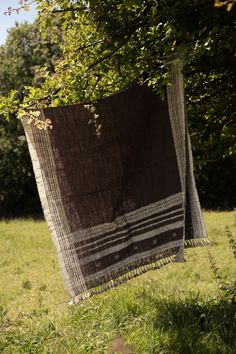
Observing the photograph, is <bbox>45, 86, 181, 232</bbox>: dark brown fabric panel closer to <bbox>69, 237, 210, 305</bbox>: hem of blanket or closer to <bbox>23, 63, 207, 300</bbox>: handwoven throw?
<bbox>23, 63, 207, 300</bbox>: handwoven throw

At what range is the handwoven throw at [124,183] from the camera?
3416mm

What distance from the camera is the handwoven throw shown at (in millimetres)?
3416

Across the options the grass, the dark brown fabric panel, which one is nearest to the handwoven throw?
the dark brown fabric panel

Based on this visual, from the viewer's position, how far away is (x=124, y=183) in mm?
3615

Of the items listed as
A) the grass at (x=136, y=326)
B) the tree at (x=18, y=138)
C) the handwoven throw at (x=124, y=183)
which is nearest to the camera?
the handwoven throw at (x=124, y=183)

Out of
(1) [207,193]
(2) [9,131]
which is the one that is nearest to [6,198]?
(2) [9,131]

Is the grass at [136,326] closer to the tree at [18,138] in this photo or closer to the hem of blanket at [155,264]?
the hem of blanket at [155,264]

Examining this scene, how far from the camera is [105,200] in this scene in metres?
3.55

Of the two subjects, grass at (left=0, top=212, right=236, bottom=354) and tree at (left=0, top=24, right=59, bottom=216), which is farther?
tree at (left=0, top=24, right=59, bottom=216)

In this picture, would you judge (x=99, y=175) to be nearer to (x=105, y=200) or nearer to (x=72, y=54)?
(x=105, y=200)

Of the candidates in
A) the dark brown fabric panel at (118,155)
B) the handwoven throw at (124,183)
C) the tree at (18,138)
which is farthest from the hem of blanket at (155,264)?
the tree at (18,138)

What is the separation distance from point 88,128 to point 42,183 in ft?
1.67

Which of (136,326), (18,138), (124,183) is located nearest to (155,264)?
(124,183)

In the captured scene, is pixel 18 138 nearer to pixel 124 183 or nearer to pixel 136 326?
pixel 136 326
